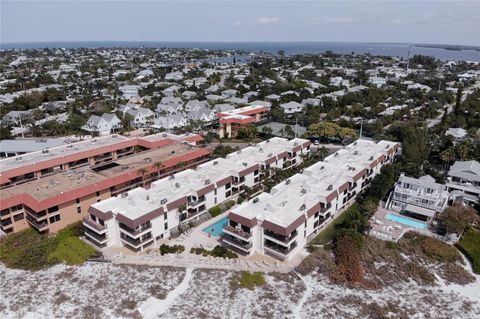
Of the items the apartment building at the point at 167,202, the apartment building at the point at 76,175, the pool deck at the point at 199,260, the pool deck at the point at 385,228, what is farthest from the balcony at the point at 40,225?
the pool deck at the point at 385,228

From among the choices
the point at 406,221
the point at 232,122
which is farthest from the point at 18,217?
the point at 232,122

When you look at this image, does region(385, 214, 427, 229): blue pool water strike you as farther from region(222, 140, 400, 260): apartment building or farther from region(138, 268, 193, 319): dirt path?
region(138, 268, 193, 319): dirt path

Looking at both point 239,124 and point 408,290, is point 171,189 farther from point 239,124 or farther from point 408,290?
point 239,124

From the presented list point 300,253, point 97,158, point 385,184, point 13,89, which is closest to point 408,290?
point 300,253

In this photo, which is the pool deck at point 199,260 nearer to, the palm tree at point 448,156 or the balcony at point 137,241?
the balcony at point 137,241

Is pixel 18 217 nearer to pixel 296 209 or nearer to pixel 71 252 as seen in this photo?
pixel 71 252
